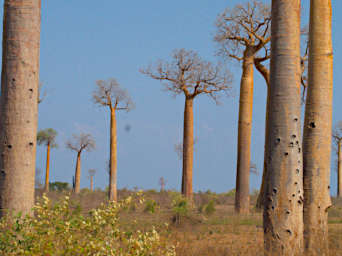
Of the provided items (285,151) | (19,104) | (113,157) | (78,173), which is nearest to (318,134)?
(285,151)

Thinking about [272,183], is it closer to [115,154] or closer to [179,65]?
[179,65]

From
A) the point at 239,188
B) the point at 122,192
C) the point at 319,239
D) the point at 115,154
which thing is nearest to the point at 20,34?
the point at 319,239

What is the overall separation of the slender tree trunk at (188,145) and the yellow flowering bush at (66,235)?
16263mm

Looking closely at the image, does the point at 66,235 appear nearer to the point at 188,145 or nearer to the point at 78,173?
the point at 188,145

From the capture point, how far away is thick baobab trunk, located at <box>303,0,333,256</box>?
23.3 feet

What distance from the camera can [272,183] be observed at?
19.3ft

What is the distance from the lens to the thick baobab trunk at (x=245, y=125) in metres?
17.2

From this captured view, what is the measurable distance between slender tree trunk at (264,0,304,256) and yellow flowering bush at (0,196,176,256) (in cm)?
219

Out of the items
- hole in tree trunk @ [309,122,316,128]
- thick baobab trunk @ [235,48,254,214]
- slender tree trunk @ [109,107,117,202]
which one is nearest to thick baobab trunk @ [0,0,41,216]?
hole in tree trunk @ [309,122,316,128]

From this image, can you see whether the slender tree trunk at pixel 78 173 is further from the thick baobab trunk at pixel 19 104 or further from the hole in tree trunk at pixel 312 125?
the thick baobab trunk at pixel 19 104

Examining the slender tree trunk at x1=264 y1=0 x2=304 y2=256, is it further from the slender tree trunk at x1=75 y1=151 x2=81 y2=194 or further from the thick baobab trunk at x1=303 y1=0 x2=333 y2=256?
the slender tree trunk at x1=75 y1=151 x2=81 y2=194

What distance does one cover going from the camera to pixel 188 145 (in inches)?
808

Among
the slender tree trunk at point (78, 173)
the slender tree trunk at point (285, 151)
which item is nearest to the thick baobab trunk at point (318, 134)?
the slender tree trunk at point (285, 151)

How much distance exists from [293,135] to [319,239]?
1.95 m
